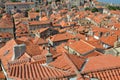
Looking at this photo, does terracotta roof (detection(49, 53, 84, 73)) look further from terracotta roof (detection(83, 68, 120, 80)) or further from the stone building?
the stone building

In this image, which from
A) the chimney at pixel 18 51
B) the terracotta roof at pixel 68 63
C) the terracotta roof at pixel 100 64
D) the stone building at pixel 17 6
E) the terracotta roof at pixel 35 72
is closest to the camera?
the terracotta roof at pixel 35 72

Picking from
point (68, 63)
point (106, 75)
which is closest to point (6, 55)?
point (68, 63)

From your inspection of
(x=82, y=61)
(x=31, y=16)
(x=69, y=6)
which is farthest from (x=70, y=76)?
(x=69, y=6)

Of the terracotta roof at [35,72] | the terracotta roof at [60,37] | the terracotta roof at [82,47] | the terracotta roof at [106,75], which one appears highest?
the terracotta roof at [35,72]

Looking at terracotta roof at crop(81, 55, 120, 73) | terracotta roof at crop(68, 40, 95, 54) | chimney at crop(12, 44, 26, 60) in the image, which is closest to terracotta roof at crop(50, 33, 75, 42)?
terracotta roof at crop(68, 40, 95, 54)

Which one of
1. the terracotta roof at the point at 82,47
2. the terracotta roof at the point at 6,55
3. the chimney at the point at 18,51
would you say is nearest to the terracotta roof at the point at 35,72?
the terracotta roof at the point at 6,55

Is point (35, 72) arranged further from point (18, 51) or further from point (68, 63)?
point (18, 51)

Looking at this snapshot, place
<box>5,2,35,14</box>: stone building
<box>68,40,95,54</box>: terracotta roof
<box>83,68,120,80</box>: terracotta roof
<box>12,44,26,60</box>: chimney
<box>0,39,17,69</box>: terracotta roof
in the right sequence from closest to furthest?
<box>83,68,120,80</box>: terracotta roof → <box>12,44,26,60</box>: chimney → <box>0,39,17,69</box>: terracotta roof → <box>68,40,95,54</box>: terracotta roof → <box>5,2,35,14</box>: stone building

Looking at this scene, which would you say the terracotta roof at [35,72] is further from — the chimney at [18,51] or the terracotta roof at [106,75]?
the chimney at [18,51]

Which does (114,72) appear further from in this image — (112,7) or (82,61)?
(112,7)
